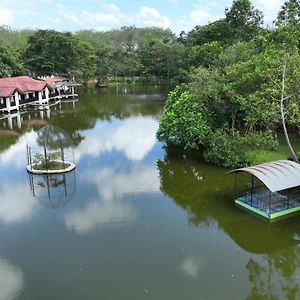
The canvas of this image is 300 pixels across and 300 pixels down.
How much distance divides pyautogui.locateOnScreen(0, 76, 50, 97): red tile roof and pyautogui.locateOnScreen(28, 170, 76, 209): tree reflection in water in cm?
2218

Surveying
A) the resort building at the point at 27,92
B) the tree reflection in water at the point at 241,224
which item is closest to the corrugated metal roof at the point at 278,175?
the tree reflection in water at the point at 241,224

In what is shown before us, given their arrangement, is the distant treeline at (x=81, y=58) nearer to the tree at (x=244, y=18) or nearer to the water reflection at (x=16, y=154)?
the tree at (x=244, y=18)

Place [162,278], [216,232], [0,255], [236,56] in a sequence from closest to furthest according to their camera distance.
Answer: [162,278], [0,255], [216,232], [236,56]

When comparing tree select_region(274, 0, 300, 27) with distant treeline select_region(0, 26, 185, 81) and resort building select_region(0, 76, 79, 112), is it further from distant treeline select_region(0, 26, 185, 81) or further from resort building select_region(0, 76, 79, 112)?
resort building select_region(0, 76, 79, 112)

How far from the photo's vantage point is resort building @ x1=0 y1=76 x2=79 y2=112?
39469 millimetres

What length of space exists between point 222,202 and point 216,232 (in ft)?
8.72

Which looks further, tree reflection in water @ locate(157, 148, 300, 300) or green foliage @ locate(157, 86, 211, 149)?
green foliage @ locate(157, 86, 211, 149)

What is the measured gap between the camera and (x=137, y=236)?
43.4 feet

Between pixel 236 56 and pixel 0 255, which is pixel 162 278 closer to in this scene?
pixel 0 255

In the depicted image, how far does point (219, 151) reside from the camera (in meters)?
20.3

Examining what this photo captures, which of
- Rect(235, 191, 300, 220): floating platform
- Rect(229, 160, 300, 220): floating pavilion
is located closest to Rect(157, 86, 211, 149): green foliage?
Rect(229, 160, 300, 220): floating pavilion

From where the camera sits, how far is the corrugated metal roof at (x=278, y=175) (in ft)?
45.1


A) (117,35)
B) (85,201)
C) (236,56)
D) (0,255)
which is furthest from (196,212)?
(117,35)

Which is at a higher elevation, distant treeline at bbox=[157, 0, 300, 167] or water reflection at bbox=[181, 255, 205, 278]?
distant treeline at bbox=[157, 0, 300, 167]
